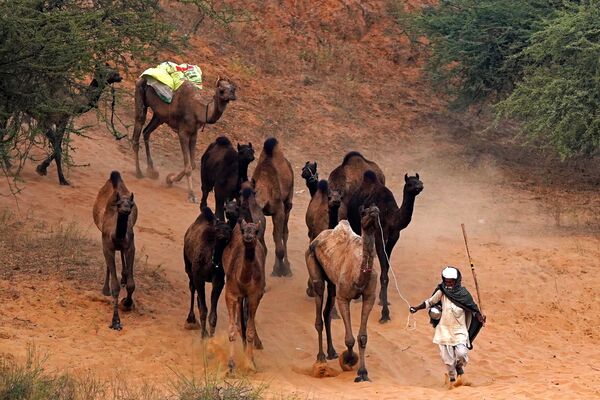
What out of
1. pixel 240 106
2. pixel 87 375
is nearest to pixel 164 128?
pixel 240 106

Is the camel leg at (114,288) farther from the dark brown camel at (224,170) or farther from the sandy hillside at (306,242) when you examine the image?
the dark brown camel at (224,170)

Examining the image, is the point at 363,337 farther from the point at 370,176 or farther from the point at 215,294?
the point at 370,176

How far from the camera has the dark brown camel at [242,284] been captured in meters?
11.2

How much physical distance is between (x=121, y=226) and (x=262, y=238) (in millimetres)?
1806

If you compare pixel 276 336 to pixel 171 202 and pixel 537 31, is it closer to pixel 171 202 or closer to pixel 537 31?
pixel 171 202

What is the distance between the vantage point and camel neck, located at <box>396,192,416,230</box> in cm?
1381

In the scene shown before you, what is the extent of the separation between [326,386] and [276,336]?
78.6 inches

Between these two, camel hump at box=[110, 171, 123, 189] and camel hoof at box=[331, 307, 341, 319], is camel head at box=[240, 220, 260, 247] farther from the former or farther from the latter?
camel hoof at box=[331, 307, 341, 319]

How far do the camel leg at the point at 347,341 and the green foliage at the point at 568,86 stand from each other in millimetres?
8874

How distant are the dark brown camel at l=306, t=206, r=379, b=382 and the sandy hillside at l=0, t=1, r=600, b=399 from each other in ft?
1.29

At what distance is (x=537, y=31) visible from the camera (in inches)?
838

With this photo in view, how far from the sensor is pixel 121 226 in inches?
488

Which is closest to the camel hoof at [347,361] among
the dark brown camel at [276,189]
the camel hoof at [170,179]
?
the dark brown camel at [276,189]

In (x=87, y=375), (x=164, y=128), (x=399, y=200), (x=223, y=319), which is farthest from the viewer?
(x=164, y=128)
